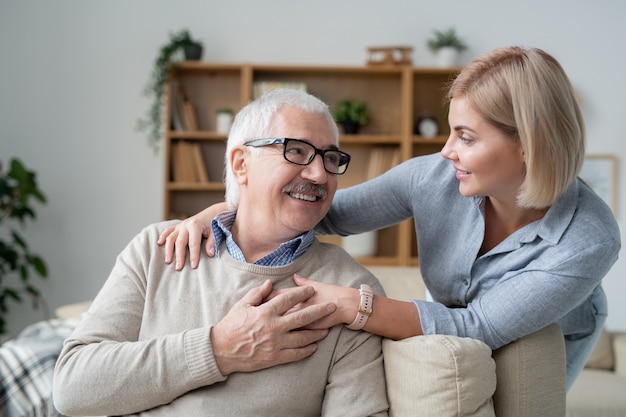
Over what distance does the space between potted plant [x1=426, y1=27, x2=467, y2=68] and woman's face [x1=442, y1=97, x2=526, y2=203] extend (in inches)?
129

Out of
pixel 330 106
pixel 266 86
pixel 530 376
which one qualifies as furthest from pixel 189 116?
pixel 530 376

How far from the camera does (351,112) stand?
15.4ft

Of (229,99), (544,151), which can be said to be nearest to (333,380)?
(544,151)

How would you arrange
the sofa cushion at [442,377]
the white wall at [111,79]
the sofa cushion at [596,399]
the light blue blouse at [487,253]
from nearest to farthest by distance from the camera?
A: the sofa cushion at [442,377] → the light blue blouse at [487,253] → the sofa cushion at [596,399] → the white wall at [111,79]

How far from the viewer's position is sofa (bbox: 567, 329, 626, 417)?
3100mm

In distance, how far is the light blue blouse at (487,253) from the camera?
1.46 m

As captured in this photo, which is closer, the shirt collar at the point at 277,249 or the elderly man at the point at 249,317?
the elderly man at the point at 249,317

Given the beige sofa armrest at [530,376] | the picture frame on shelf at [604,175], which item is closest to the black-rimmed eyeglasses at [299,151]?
the beige sofa armrest at [530,376]

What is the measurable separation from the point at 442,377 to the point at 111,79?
13.4 ft

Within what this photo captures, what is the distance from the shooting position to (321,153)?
1.56 metres

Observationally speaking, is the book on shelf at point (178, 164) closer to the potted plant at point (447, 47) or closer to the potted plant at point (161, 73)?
the potted plant at point (161, 73)

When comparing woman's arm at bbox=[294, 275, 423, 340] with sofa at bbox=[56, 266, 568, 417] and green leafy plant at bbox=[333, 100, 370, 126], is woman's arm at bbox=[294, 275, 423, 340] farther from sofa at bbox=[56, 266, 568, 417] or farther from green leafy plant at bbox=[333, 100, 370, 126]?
green leafy plant at bbox=[333, 100, 370, 126]

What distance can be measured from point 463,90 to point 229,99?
3536 mm

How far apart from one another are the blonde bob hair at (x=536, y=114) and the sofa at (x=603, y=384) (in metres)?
2.00
